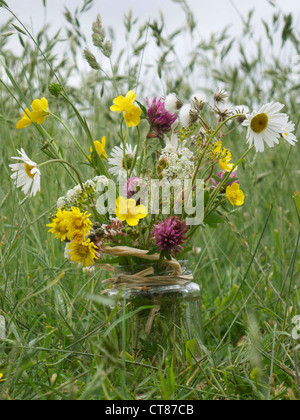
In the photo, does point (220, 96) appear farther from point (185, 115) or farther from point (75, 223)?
point (75, 223)

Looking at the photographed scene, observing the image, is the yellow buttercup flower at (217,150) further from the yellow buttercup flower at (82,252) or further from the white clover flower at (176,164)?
the yellow buttercup flower at (82,252)

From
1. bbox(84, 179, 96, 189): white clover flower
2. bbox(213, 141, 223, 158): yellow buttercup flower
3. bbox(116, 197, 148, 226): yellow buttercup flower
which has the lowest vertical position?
bbox(116, 197, 148, 226): yellow buttercup flower

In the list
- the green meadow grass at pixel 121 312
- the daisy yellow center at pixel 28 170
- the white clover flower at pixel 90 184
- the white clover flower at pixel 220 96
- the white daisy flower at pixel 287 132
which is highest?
the white clover flower at pixel 220 96

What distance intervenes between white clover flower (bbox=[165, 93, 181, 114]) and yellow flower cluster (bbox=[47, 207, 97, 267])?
22 centimetres

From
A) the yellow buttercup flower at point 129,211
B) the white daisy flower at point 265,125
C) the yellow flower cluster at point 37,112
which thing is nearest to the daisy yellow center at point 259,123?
the white daisy flower at point 265,125

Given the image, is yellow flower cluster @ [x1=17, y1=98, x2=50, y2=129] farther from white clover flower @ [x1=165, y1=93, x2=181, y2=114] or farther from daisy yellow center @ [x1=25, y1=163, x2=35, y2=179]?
white clover flower @ [x1=165, y1=93, x2=181, y2=114]

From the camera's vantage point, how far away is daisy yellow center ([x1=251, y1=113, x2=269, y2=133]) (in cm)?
71

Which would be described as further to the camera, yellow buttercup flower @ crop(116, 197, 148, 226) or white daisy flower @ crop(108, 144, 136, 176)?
white daisy flower @ crop(108, 144, 136, 176)

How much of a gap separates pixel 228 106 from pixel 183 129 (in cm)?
9

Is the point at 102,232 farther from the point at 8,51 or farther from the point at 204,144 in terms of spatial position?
the point at 8,51

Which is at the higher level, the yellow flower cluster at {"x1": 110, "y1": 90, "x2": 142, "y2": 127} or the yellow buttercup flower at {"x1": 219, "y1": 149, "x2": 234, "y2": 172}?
the yellow flower cluster at {"x1": 110, "y1": 90, "x2": 142, "y2": 127}

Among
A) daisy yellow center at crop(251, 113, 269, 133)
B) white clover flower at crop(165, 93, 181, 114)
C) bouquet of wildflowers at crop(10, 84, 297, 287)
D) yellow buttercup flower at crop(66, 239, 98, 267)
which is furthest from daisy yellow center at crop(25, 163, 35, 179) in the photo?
daisy yellow center at crop(251, 113, 269, 133)

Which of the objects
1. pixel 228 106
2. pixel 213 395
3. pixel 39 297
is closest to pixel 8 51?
pixel 39 297

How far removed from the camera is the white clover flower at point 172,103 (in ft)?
2.50
